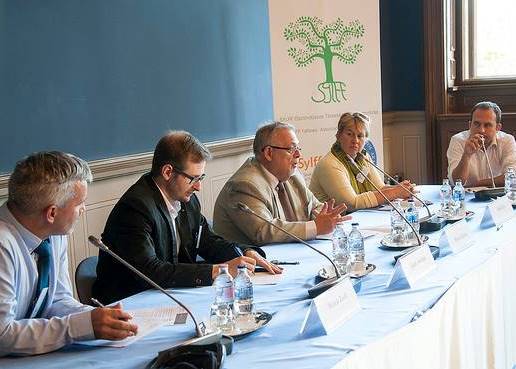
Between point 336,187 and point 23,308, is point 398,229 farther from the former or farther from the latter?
point 23,308

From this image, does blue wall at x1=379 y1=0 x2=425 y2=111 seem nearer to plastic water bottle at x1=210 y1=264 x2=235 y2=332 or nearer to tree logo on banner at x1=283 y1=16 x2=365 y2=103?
tree logo on banner at x1=283 y1=16 x2=365 y2=103

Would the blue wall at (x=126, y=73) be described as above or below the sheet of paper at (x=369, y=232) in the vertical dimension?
above

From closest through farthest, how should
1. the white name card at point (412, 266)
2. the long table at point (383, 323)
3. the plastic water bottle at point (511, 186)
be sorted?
1. the long table at point (383, 323)
2. the white name card at point (412, 266)
3. the plastic water bottle at point (511, 186)

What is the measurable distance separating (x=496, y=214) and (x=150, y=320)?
5.39 ft

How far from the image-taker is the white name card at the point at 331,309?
5.42 feet

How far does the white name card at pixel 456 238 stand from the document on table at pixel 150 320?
3.38 feet

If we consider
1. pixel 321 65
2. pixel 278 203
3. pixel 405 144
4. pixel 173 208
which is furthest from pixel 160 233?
pixel 405 144

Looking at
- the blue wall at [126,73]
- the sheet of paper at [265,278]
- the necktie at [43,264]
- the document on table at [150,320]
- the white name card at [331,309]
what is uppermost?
the blue wall at [126,73]

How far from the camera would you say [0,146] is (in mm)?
3086

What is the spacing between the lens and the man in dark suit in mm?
2166

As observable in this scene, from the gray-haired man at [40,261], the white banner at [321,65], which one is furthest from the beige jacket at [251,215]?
the white banner at [321,65]

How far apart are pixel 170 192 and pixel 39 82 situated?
4.03 feet

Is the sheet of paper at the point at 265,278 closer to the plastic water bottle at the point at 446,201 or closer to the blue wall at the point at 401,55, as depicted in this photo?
the plastic water bottle at the point at 446,201

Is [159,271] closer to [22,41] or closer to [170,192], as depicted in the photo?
[170,192]
